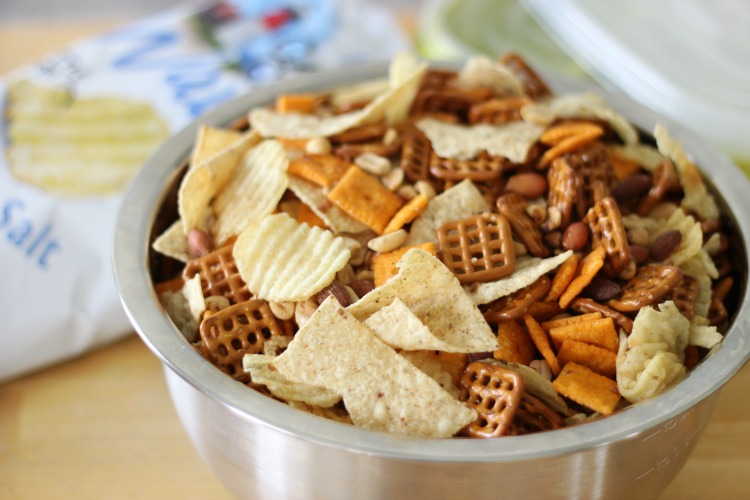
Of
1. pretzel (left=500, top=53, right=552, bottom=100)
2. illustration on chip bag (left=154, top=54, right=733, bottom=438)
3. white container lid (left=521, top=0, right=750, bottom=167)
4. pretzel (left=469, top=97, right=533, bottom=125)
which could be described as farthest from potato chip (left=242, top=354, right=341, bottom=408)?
white container lid (left=521, top=0, right=750, bottom=167)

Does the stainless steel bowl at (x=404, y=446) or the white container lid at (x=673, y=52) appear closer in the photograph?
the stainless steel bowl at (x=404, y=446)

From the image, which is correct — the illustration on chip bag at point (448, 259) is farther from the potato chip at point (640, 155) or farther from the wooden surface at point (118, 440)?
the wooden surface at point (118, 440)

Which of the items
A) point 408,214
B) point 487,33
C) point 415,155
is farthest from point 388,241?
point 487,33

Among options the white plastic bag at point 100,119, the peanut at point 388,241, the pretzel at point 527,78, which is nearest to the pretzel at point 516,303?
the peanut at point 388,241

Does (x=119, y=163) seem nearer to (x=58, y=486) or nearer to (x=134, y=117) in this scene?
(x=134, y=117)

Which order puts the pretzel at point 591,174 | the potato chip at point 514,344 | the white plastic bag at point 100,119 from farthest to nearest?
the white plastic bag at point 100,119 < the pretzel at point 591,174 < the potato chip at point 514,344

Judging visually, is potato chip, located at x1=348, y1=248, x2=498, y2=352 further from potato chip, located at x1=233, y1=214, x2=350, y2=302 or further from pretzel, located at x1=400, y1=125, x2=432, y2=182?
pretzel, located at x1=400, y1=125, x2=432, y2=182

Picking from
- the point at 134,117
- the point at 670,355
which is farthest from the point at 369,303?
the point at 134,117

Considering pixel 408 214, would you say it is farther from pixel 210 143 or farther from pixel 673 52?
pixel 673 52
